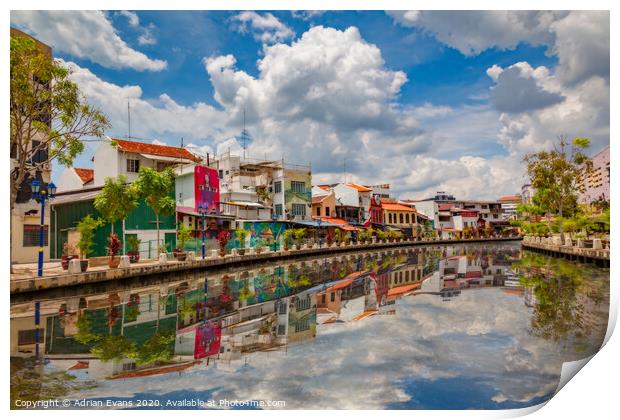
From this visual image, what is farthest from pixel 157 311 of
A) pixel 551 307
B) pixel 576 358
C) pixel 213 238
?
pixel 213 238

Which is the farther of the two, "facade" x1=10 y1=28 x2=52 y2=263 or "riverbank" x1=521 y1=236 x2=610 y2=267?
"riverbank" x1=521 y1=236 x2=610 y2=267

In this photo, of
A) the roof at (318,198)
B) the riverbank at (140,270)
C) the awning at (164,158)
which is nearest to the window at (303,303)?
the riverbank at (140,270)

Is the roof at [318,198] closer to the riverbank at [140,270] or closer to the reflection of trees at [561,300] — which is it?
the riverbank at [140,270]

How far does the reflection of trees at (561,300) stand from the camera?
931 centimetres

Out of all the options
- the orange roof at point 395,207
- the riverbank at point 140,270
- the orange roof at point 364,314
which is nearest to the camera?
the orange roof at point 364,314

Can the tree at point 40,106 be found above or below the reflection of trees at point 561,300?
above

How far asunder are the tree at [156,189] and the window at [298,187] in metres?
22.5

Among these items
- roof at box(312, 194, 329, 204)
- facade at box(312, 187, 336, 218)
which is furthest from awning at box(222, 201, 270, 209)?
roof at box(312, 194, 329, 204)

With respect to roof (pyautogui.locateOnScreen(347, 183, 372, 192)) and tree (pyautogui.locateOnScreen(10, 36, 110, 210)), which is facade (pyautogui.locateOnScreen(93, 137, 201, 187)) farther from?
roof (pyautogui.locateOnScreen(347, 183, 372, 192))

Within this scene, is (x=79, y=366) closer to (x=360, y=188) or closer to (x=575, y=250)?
(x=575, y=250)

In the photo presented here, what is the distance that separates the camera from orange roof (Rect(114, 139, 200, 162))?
34.2m

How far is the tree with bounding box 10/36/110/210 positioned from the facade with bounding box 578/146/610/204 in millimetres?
17098

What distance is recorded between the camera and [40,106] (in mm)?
13664

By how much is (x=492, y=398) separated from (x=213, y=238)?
1061 inches
